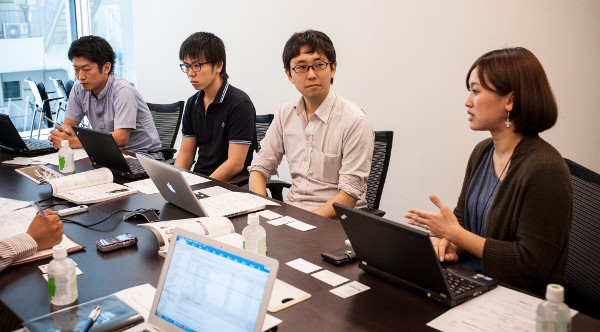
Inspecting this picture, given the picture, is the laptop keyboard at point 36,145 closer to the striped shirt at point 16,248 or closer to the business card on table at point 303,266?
the striped shirt at point 16,248

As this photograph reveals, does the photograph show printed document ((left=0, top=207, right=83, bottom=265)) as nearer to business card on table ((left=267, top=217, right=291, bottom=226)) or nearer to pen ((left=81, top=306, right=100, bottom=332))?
pen ((left=81, top=306, right=100, bottom=332))

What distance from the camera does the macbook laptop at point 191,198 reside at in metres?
2.12

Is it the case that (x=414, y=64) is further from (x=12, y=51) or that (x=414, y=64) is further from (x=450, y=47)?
(x=12, y=51)

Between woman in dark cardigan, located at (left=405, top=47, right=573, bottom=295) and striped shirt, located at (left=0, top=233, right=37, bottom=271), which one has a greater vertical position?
woman in dark cardigan, located at (left=405, top=47, right=573, bottom=295)

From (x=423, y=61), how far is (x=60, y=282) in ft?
8.62

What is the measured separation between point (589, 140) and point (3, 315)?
2.74 meters

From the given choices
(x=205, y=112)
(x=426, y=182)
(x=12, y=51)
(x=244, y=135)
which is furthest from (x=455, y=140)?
(x=12, y=51)

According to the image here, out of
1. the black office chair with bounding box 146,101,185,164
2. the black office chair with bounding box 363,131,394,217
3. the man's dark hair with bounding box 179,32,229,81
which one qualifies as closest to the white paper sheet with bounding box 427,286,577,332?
the black office chair with bounding box 363,131,394,217

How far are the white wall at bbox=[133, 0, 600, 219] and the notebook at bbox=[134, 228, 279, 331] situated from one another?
93.6 inches

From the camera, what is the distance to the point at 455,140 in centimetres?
341

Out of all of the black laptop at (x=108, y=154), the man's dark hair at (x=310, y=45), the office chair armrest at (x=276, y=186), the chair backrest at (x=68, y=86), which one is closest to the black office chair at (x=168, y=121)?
the black laptop at (x=108, y=154)

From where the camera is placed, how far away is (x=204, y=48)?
3078 mm

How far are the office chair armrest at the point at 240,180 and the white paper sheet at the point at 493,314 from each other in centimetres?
175

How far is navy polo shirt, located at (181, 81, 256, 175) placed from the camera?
3.14 metres
